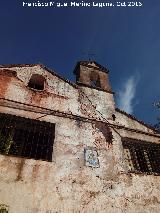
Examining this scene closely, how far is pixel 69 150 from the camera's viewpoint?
8648mm

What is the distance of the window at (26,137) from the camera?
8.40 m

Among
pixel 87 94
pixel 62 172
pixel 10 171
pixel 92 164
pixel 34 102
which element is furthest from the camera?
pixel 87 94

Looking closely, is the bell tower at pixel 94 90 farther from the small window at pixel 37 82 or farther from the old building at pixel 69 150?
the small window at pixel 37 82

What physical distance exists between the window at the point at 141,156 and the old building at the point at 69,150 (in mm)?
36

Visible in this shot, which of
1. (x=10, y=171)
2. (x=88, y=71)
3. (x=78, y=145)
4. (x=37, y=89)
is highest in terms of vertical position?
(x=88, y=71)

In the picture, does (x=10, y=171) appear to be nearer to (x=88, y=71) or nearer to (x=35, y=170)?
(x=35, y=170)

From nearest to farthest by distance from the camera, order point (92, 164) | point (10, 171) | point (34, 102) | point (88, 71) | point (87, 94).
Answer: point (10, 171), point (92, 164), point (34, 102), point (87, 94), point (88, 71)

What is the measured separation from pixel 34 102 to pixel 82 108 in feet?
5.94

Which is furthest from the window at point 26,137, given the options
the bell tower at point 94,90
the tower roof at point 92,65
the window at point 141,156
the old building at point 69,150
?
the tower roof at point 92,65

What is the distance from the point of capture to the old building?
7.45m

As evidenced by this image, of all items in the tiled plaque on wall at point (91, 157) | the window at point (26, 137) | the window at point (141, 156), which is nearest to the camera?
the window at point (26, 137)

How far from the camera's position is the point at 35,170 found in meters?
7.73

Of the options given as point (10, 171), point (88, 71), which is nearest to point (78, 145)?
point (10, 171)

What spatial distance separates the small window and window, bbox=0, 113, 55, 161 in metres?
1.93
